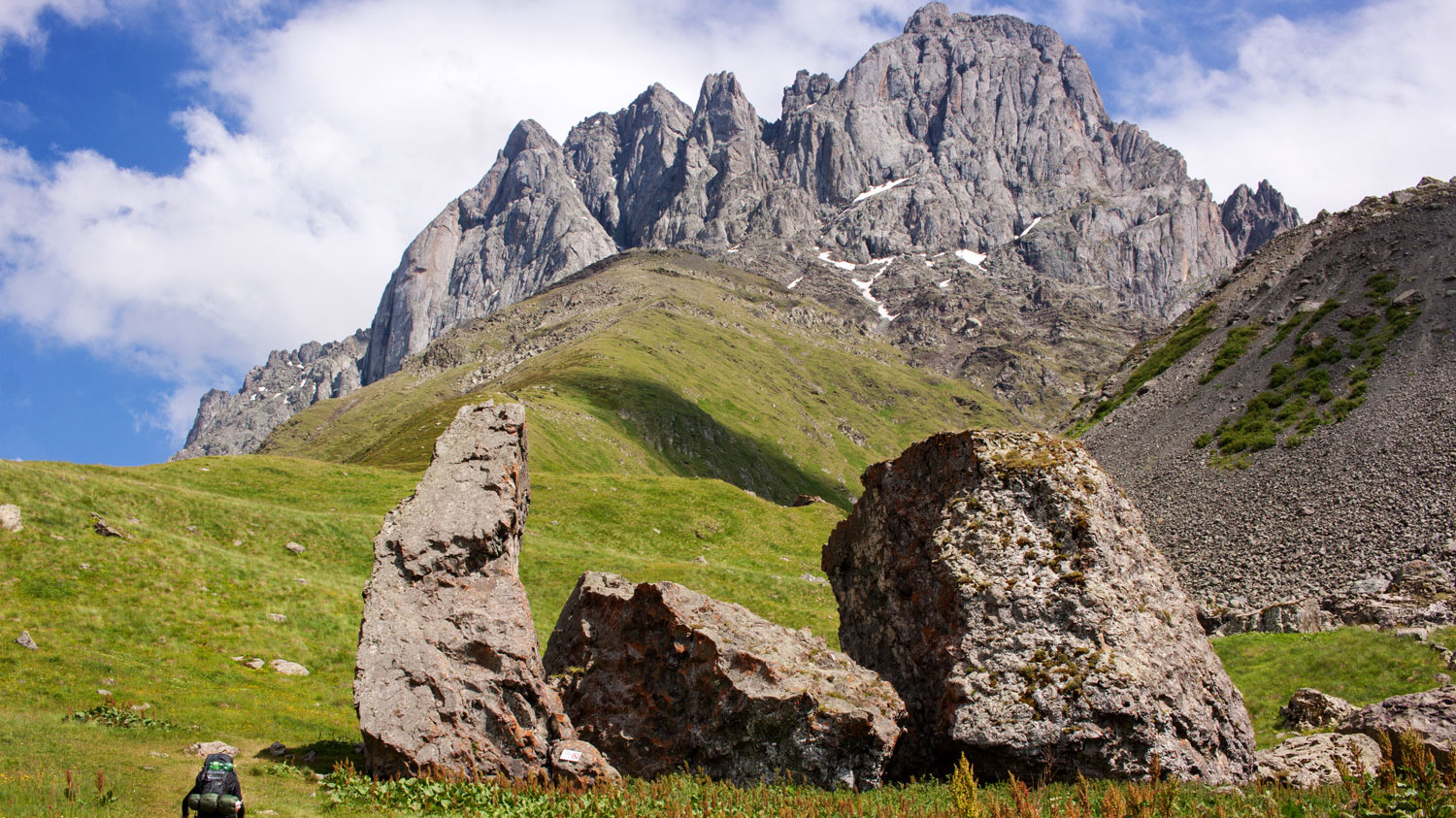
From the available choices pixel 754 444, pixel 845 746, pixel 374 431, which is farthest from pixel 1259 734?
pixel 374 431

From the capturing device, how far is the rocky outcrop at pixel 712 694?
15203mm

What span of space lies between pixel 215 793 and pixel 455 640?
5.97 meters

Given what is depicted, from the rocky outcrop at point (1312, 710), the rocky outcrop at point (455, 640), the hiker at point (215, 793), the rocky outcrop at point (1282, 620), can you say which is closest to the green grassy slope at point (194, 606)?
the hiker at point (215, 793)

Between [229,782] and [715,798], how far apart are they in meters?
7.68

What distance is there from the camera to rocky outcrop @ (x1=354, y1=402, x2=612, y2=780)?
15.5m

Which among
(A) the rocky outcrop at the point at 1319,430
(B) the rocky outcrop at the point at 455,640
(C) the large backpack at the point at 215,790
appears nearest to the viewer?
(C) the large backpack at the point at 215,790

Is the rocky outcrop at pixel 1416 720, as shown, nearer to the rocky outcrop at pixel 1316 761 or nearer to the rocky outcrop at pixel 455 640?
the rocky outcrop at pixel 1316 761

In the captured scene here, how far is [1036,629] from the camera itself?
1510 centimetres

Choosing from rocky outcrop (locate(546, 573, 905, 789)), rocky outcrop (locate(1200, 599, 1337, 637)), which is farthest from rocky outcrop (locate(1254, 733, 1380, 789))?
rocky outcrop (locate(1200, 599, 1337, 637))

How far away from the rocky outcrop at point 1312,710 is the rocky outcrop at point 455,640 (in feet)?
64.8

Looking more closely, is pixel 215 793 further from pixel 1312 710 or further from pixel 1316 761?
pixel 1312 710

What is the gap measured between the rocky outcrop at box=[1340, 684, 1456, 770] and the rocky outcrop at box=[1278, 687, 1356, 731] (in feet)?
12.3

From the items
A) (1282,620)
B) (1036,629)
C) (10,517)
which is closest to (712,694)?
(1036,629)

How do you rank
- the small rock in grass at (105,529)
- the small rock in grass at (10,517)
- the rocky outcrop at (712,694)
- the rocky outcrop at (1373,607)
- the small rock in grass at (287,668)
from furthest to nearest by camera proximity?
the rocky outcrop at (1373,607), the small rock in grass at (105,529), the small rock in grass at (10,517), the small rock in grass at (287,668), the rocky outcrop at (712,694)
